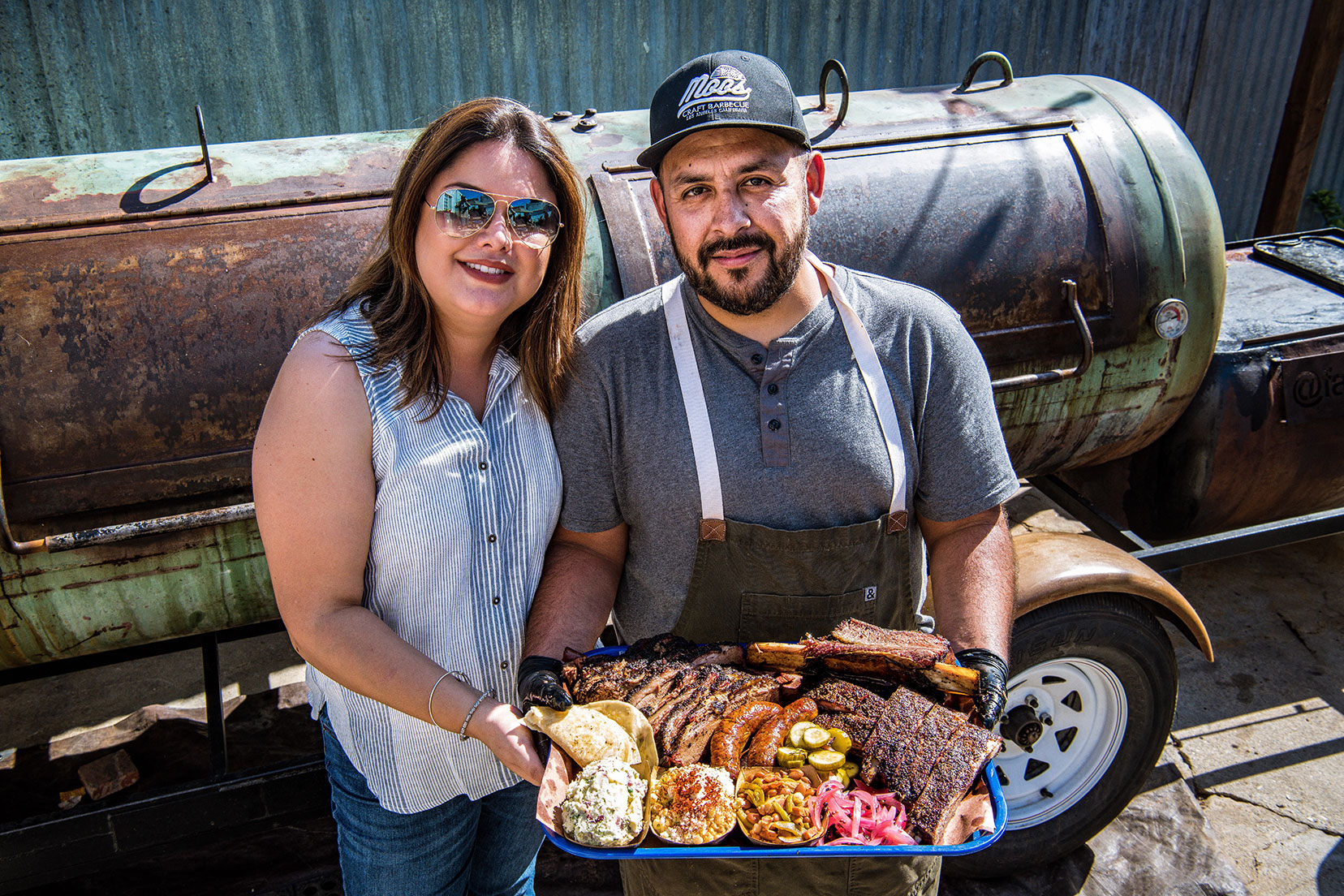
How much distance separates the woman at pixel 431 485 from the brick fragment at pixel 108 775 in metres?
1.69

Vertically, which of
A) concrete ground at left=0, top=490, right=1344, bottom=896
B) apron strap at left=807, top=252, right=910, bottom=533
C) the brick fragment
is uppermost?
apron strap at left=807, top=252, right=910, bottom=533

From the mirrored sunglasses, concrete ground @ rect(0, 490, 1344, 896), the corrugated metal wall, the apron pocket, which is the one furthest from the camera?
the corrugated metal wall

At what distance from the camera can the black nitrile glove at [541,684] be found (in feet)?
5.55

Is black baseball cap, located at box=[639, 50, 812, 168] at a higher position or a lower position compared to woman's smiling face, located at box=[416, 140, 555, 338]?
higher

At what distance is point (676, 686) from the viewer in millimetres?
1766

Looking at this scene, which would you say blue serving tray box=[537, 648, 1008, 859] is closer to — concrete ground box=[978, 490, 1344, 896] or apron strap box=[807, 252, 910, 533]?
apron strap box=[807, 252, 910, 533]

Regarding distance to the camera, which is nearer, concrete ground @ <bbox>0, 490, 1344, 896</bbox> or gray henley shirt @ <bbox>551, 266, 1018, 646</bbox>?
gray henley shirt @ <bbox>551, 266, 1018, 646</bbox>

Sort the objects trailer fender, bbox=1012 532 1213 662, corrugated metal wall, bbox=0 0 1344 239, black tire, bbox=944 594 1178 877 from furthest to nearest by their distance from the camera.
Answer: corrugated metal wall, bbox=0 0 1344 239
black tire, bbox=944 594 1178 877
trailer fender, bbox=1012 532 1213 662

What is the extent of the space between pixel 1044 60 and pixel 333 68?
16.5 feet

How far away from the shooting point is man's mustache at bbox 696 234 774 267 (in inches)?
72.5

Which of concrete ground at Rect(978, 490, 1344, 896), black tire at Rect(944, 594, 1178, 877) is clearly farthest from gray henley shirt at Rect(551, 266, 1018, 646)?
concrete ground at Rect(978, 490, 1344, 896)

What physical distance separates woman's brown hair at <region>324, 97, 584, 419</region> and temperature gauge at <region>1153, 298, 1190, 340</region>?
204cm

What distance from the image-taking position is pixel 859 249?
8.84 ft

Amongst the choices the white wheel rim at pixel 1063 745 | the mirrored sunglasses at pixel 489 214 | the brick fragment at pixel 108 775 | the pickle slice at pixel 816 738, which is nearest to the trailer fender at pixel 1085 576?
the white wheel rim at pixel 1063 745
